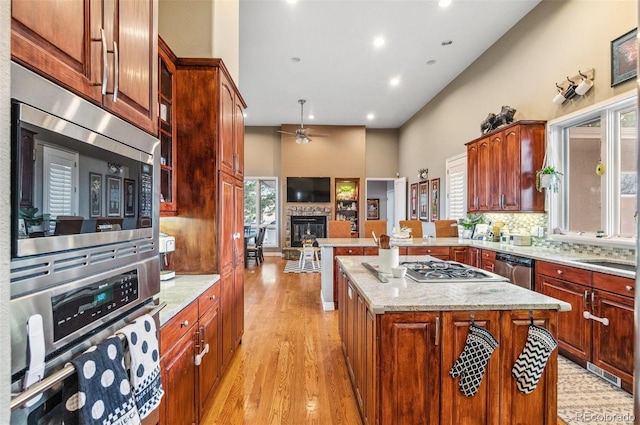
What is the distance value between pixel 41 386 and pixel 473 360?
5.40 feet

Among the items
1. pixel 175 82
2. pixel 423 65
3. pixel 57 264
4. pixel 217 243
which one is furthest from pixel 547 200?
pixel 57 264

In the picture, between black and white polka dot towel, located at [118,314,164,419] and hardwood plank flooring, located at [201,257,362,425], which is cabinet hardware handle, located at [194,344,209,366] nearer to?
hardwood plank flooring, located at [201,257,362,425]

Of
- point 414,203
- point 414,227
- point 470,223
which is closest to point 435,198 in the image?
point 414,203

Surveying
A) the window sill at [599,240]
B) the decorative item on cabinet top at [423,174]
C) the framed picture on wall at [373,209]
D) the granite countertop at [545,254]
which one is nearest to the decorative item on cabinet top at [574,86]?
the window sill at [599,240]

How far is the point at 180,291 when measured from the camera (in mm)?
1776

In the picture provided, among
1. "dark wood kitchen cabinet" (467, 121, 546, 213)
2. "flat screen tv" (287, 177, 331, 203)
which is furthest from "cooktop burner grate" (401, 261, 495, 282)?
"flat screen tv" (287, 177, 331, 203)

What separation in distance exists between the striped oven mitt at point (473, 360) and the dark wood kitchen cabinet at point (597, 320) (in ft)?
5.10

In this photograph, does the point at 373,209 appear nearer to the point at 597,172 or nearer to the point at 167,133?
the point at 597,172

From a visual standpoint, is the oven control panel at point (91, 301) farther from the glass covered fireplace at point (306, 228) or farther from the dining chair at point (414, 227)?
the glass covered fireplace at point (306, 228)

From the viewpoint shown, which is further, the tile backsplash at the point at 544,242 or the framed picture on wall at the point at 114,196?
the tile backsplash at the point at 544,242

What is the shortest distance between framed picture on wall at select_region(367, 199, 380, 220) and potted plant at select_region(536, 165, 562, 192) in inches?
342

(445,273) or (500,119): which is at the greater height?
(500,119)

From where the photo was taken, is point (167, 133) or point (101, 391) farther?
point (167, 133)

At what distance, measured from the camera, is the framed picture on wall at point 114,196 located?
3.02 feet
